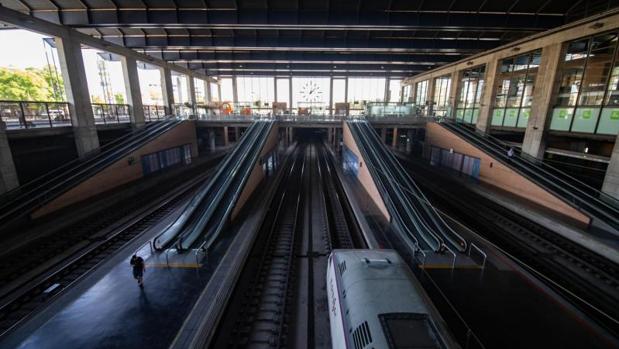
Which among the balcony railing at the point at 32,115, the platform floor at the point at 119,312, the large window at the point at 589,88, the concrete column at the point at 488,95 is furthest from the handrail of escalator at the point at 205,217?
the concrete column at the point at 488,95

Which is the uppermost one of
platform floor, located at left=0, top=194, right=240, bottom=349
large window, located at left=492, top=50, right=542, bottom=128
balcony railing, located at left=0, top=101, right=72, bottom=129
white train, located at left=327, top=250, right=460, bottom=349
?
large window, located at left=492, top=50, right=542, bottom=128

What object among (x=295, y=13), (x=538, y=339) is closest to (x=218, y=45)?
(x=295, y=13)

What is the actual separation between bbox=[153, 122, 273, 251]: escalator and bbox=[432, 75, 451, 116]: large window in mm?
22828

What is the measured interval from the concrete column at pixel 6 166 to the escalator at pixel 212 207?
931 cm

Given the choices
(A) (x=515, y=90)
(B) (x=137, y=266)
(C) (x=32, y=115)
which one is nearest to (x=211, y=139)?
(C) (x=32, y=115)

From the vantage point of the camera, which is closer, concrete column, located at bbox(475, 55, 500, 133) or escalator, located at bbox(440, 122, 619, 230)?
escalator, located at bbox(440, 122, 619, 230)

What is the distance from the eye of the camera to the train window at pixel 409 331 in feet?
11.7

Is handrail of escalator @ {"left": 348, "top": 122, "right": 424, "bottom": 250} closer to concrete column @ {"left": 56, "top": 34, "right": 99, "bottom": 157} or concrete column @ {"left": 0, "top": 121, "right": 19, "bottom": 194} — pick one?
concrete column @ {"left": 56, "top": 34, "right": 99, "bottom": 157}

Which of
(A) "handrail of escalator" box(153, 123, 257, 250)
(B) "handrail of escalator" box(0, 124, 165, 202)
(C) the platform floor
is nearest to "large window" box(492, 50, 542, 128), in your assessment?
(A) "handrail of escalator" box(153, 123, 257, 250)

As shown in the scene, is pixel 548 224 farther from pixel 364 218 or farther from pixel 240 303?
pixel 240 303

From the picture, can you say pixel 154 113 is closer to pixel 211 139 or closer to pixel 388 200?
pixel 211 139

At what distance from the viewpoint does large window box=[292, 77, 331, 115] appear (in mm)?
45562

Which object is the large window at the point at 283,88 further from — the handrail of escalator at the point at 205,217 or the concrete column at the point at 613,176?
the concrete column at the point at 613,176

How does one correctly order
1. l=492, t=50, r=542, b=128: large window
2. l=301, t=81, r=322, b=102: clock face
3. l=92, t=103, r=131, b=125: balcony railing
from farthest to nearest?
1. l=301, t=81, r=322, b=102: clock face
2. l=92, t=103, r=131, b=125: balcony railing
3. l=492, t=50, r=542, b=128: large window
